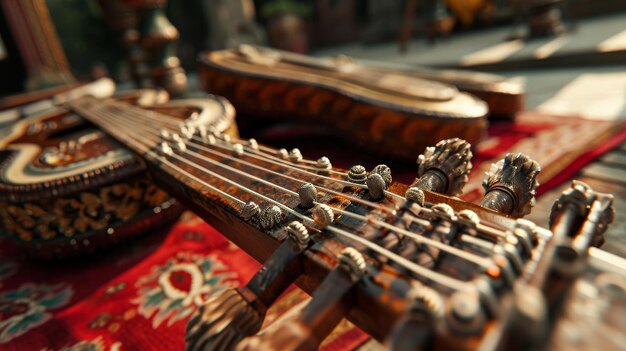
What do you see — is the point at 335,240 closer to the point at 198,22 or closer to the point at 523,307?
the point at 523,307

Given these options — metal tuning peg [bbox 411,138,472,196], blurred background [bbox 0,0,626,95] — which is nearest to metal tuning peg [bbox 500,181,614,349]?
metal tuning peg [bbox 411,138,472,196]

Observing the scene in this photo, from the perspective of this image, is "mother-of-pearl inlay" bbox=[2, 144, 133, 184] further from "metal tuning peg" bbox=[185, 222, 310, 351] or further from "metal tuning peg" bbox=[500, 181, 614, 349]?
"metal tuning peg" bbox=[500, 181, 614, 349]

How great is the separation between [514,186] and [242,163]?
2.59 ft

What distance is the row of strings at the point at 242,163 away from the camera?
0.56 metres

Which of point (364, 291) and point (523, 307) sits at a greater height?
point (523, 307)

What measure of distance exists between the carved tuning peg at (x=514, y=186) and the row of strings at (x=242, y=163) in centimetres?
26

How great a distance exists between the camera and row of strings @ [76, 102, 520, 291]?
1.84 feet

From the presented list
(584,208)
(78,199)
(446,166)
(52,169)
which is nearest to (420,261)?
(584,208)

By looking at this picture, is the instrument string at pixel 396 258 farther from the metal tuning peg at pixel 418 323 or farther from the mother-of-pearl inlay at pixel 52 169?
the mother-of-pearl inlay at pixel 52 169

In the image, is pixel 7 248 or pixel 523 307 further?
pixel 7 248

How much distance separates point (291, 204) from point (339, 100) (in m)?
1.65

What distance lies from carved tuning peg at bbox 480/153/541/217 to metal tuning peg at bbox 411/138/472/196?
8cm

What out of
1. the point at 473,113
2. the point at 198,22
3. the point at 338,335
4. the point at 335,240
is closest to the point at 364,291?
the point at 335,240

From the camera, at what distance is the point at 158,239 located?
1912mm
